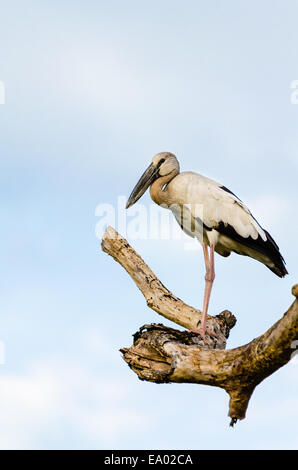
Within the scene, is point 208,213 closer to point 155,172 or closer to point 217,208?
point 217,208

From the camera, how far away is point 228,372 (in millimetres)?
7199

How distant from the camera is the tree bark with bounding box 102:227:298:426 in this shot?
652 cm

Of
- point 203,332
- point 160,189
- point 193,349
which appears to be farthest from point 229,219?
point 193,349

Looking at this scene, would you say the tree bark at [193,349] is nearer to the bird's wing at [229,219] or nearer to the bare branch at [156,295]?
the bare branch at [156,295]

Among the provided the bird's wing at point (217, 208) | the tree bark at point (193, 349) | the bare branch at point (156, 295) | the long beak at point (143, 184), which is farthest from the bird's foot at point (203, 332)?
the long beak at point (143, 184)

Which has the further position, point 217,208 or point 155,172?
point 155,172

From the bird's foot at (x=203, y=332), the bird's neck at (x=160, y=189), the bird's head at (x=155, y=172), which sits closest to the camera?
the bird's foot at (x=203, y=332)

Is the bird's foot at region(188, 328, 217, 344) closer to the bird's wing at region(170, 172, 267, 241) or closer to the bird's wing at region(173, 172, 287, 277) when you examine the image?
the bird's wing at region(173, 172, 287, 277)

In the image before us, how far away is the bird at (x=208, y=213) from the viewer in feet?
31.0

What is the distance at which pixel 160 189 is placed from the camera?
32.5 ft

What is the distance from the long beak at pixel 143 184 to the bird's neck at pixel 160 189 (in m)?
0.08

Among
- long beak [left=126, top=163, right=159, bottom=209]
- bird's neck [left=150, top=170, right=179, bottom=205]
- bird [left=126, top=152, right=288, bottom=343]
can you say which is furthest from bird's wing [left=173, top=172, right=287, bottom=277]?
long beak [left=126, top=163, right=159, bottom=209]

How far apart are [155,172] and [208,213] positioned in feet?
3.87
